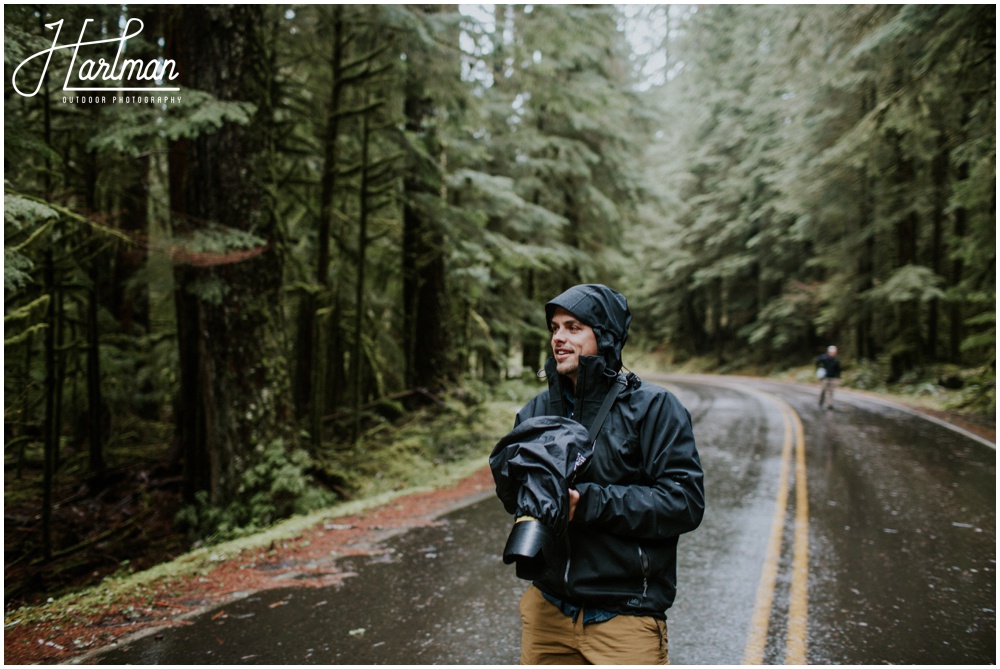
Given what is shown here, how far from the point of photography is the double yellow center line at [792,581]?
162 inches

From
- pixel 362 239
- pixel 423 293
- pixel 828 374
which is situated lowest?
pixel 828 374

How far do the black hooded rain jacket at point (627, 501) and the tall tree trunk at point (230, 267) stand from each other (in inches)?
244

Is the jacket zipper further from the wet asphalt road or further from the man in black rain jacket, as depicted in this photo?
the wet asphalt road

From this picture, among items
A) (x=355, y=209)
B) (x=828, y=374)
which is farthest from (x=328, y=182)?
(x=828, y=374)

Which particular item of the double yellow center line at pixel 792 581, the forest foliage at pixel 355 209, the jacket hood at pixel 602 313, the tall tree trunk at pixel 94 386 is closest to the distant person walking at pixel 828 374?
the forest foliage at pixel 355 209

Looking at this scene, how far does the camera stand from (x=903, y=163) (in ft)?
73.9

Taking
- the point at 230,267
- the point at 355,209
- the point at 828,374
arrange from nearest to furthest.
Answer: the point at 230,267 → the point at 355,209 → the point at 828,374

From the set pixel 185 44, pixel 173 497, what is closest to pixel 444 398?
pixel 173 497

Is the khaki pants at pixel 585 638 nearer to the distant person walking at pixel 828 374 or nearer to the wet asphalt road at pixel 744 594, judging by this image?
the wet asphalt road at pixel 744 594

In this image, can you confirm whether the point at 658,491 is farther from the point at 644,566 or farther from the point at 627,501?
the point at 644,566

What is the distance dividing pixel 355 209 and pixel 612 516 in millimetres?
12725

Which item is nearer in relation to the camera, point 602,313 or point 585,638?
point 585,638

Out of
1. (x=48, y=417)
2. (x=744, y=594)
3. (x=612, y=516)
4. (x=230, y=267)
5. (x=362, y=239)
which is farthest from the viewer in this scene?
(x=362, y=239)

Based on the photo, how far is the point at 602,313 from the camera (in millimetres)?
2441
